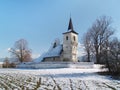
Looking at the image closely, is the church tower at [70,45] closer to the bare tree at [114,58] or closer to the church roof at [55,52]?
the church roof at [55,52]

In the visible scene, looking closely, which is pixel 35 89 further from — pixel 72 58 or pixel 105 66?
pixel 72 58

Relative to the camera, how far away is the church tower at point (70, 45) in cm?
4909

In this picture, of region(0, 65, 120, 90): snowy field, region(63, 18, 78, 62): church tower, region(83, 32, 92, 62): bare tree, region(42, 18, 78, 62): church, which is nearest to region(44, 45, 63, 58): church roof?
region(42, 18, 78, 62): church

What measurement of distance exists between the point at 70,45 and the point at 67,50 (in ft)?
5.22

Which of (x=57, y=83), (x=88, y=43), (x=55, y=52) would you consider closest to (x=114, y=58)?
(x=57, y=83)

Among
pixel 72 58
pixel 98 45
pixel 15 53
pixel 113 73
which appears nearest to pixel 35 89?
pixel 113 73

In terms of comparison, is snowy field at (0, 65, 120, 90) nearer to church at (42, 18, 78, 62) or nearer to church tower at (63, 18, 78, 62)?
church at (42, 18, 78, 62)

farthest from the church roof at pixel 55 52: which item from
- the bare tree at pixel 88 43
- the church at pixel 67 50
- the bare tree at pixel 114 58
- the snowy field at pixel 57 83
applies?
the snowy field at pixel 57 83

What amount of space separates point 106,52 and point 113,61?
1521 millimetres

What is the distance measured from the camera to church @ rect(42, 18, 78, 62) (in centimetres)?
4900

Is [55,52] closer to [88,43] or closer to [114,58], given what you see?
[88,43]

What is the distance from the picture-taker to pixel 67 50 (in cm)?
4962

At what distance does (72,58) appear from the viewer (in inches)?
1937

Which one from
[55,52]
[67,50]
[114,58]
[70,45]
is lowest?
[114,58]
